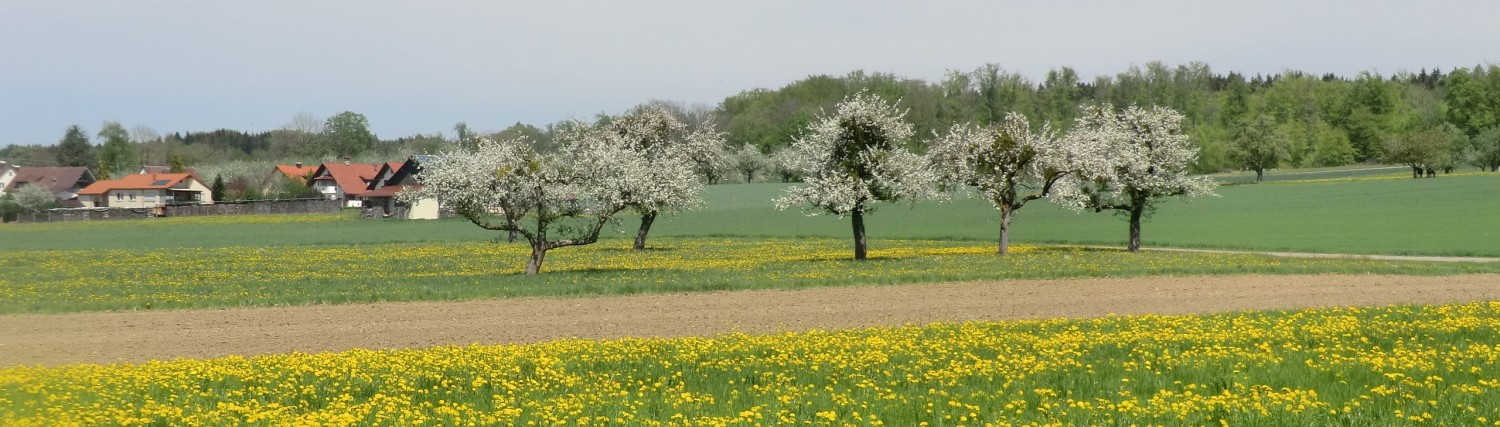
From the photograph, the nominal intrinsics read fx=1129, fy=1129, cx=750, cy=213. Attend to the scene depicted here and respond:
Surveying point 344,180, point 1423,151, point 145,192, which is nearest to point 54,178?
point 145,192

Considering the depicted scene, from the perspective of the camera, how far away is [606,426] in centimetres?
1221

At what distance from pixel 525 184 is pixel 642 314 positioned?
571 inches

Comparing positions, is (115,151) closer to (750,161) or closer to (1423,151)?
(750,161)

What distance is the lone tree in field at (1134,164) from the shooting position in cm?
5256

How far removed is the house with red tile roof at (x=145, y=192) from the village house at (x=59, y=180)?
224 cm

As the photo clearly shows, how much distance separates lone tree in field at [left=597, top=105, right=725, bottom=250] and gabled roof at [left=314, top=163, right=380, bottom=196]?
107 meters

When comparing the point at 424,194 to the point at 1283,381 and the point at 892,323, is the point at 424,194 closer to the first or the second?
the point at 892,323

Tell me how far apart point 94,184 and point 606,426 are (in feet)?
479

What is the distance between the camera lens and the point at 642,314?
26672mm

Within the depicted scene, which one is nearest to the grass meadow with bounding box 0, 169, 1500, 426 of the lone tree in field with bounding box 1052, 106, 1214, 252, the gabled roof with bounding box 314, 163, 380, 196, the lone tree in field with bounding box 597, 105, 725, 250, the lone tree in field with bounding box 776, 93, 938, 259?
the lone tree in field with bounding box 776, 93, 938, 259

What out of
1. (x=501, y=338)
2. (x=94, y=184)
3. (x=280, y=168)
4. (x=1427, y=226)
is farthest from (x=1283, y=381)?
(x=280, y=168)

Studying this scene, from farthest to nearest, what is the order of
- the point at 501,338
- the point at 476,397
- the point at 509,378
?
1. the point at 501,338
2. the point at 509,378
3. the point at 476,397

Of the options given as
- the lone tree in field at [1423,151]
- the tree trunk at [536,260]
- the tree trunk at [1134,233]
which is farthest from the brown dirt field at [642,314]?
the lone tree in field at [1423,151]

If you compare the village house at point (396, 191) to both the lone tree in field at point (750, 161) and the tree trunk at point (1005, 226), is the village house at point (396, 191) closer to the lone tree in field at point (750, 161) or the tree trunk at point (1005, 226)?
the lone tree in field at point (750, 161)
